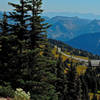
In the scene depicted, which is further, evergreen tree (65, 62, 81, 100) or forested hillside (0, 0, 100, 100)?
evergreen tree (65, 62, 81, 100)

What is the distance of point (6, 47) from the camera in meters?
29.4

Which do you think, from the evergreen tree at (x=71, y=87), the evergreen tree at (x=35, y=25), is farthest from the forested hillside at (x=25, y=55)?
the evergreen tree at (x=71, y=87)

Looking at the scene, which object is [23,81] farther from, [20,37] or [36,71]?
[20,37]

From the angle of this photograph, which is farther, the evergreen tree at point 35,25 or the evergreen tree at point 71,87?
the evergreen tree at point 71,87

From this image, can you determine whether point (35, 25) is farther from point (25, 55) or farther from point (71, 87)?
point (71, 87)

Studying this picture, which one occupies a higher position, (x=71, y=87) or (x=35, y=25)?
(x=35, y=25)

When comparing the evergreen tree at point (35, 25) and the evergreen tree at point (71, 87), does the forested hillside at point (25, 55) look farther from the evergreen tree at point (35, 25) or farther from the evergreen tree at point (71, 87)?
the evergreen tree at point (71, 87)

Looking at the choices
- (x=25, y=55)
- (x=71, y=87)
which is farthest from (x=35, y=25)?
(x=71, y=87)

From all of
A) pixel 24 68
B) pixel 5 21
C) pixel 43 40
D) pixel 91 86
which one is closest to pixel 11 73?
pixel 24 68

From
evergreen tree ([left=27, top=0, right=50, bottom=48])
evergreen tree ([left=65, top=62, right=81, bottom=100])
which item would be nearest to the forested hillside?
evergreen tree ([left=27, top=0, right=50, bottom=48])

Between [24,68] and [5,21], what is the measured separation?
1011 cm

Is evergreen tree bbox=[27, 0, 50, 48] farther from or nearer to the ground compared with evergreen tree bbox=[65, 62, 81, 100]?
farther from the ground

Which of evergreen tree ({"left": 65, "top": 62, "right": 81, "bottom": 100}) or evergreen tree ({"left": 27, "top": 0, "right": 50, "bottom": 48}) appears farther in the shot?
evergreen tree ({"left": 65, "top": 62, "right": 81, "bottom": 100})

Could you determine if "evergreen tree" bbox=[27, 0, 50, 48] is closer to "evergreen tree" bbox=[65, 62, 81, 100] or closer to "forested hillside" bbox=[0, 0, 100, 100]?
"forested hillside" bbox=[0, 0, 100, 100]
